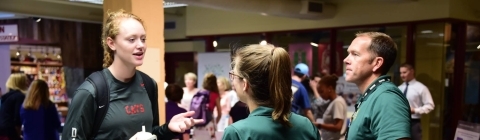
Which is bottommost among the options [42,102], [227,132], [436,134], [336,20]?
[436,134]

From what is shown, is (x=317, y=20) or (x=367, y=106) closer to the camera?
(x=367, y=106)

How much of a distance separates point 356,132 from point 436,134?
204 inches

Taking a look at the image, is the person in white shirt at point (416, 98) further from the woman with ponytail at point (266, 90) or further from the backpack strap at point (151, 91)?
the woman with ponytail at point (266, 90)

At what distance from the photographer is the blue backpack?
5.75 m

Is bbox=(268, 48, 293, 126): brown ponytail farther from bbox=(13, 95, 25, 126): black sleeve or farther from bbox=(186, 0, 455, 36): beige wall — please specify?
bbox=(186, 0, 455, 36): beige wall

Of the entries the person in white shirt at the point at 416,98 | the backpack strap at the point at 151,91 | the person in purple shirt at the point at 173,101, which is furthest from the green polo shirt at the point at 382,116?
the person in white shirt at the point at 416,98

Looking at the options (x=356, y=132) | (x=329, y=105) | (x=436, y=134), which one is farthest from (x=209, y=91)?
(x=356, y=132)

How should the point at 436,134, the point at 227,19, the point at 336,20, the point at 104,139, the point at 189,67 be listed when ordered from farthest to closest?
the point at 189,67
the point at 227,19
the point at 336,20
the point at 436,134
the point at 104,139

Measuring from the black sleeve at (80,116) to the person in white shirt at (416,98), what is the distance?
185 inches

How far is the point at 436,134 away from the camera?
21.7ft

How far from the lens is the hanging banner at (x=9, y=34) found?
328 inches

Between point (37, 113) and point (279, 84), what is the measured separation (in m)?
4.27

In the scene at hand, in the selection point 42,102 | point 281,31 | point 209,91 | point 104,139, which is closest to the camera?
point 104,139

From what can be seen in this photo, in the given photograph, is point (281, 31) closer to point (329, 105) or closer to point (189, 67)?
point (189, 67)
